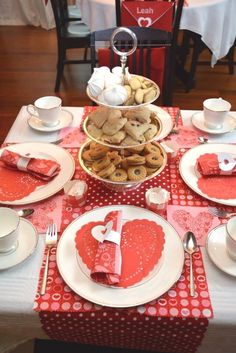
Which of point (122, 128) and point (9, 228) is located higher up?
point (122, 128)

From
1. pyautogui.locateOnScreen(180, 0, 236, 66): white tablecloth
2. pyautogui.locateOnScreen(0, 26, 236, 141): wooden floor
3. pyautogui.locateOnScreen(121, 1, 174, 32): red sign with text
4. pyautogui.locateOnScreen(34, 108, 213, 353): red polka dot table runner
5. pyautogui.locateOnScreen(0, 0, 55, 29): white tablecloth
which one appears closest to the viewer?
pyautogui.locateOnScreen(34, 108, 213, 353): red polka dot table runner

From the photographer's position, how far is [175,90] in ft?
9.49

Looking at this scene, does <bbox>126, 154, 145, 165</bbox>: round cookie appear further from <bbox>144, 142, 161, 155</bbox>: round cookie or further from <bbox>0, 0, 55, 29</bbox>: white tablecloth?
<bbox>0, 0, 55, 29</bbox>: white tablecloth

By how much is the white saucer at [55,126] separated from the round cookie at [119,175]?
368 millimetres

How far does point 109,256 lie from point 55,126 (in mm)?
614

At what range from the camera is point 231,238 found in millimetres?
708

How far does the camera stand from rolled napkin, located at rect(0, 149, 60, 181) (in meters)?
0.96

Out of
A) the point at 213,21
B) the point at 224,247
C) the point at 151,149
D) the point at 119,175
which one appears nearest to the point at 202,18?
the point at 213,21

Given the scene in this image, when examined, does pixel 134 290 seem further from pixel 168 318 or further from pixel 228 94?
pixel 228 94

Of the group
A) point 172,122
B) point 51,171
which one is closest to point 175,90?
point 172,122

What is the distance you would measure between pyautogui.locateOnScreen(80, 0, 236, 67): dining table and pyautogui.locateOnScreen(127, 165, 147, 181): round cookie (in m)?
1.60

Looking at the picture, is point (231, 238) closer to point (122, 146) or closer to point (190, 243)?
point (190, 243)

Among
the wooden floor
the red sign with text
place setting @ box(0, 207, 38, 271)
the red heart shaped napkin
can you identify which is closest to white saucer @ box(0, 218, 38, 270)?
place setting @ box(0, 207, 38, 271)

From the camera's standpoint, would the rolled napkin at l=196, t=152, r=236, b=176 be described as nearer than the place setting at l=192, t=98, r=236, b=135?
Yes
